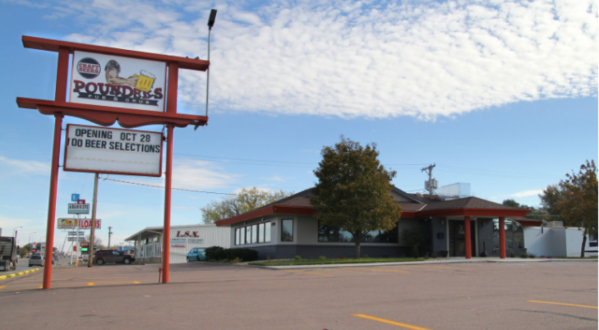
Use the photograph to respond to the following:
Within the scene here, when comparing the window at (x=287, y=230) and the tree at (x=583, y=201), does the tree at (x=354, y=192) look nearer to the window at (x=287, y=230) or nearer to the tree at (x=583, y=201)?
the window at (x=287, y=230)

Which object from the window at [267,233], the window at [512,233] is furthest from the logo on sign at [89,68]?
the window at [512,233]

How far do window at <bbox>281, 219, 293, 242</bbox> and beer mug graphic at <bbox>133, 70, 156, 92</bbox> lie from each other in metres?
16.2

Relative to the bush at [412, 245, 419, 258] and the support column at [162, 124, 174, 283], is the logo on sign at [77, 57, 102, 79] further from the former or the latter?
the bush at [412, 245, 419, 258]

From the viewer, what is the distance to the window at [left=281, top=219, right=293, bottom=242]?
2845 centimetres

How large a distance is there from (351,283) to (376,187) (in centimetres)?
1314

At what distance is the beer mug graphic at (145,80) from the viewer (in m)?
13.8

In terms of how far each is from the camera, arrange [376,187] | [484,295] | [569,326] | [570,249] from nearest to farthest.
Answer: [569,326], [484,295], [376,187], [570,249]

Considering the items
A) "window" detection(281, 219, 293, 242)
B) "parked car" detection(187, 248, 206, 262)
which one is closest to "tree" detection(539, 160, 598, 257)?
"window" detection(281, 219, 293, 242)

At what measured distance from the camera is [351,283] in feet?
42.2

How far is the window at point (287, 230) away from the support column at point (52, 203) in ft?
55.6

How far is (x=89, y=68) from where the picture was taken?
43.8ft

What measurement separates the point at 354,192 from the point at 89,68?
614 inches

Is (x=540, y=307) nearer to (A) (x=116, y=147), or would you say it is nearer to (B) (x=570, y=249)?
(A) (x=116, y=147)

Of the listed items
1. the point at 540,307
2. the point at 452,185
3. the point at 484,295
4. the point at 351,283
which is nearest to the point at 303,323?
the point at 540,307
